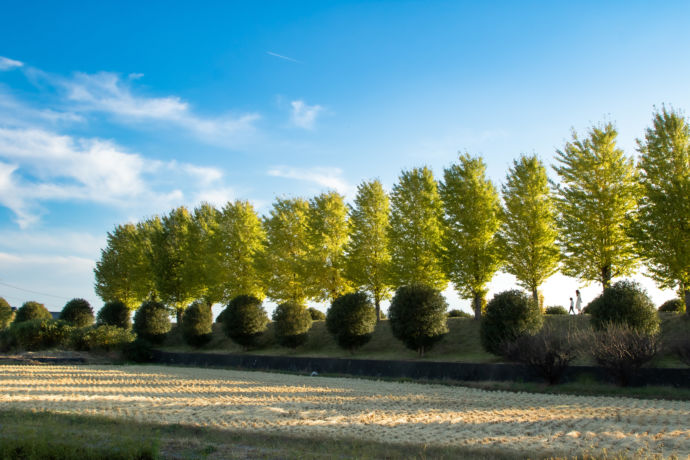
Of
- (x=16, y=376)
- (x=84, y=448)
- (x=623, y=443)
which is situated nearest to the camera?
(x=84, y=448)

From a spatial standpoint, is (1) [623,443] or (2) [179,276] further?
(2) [179,276]

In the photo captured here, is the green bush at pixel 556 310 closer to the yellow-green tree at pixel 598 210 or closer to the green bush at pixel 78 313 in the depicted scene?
the yellow-green tree at pixel 598 210

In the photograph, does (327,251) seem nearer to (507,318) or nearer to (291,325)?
(291,325)

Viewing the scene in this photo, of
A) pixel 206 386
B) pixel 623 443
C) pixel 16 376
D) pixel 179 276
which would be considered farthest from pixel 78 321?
pixel 623 443

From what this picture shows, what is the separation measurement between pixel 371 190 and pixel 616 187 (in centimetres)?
1381

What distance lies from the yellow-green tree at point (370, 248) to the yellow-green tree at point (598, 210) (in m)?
9.77

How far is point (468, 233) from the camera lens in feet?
88.7

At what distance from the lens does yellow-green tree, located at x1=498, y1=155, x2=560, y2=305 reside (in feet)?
83.4

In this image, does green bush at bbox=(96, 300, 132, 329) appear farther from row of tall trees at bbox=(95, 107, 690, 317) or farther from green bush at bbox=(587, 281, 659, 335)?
green bush at bbox=(587, 281, 659, 335)

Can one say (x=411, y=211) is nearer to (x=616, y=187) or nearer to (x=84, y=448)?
(x=616, y=187)

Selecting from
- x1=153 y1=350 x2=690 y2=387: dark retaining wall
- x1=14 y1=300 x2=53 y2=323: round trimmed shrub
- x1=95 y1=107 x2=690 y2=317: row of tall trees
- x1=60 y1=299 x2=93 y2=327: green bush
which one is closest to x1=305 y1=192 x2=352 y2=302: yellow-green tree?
x1=95 y1=107 x2=690 y2=317: row of tall trees

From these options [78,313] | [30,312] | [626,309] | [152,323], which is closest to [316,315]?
→ [152,323]

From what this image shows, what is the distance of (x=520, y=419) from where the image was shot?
9984 millimetres

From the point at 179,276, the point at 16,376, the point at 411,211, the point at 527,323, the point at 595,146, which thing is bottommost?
the point at 16,376
